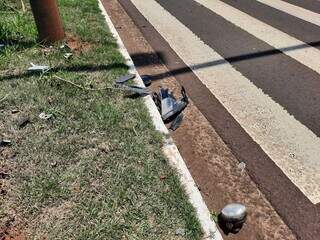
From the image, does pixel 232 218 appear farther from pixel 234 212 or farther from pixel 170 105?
pixel 170 105

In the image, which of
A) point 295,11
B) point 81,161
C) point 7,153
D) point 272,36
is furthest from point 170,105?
point 295,11

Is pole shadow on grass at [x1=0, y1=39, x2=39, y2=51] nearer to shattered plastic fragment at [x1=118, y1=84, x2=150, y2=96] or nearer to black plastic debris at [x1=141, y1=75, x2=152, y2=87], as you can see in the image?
black plastic debris at [x1=141, y1=75, x2=152, y2=87]

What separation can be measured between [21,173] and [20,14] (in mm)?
5368

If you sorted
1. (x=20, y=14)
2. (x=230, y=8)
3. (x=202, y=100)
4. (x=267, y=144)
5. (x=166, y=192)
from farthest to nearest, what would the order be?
1. (x=230, y=8)
2. (x=20, y=14)
3. (x=202, y=100)
4. (x=267, y=144)
5. (x=166, y=192)

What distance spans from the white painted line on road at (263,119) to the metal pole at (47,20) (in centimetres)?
206

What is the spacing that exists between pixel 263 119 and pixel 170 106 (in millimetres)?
1192

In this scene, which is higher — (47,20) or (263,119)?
(47,20)

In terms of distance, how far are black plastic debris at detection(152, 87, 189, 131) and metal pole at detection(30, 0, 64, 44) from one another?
241 cm

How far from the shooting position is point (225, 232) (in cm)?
388

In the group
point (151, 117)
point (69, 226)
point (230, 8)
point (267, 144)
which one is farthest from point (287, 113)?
point (230, 8)

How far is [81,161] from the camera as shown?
4637 millimetres

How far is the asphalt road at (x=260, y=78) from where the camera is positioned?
14.6 ft

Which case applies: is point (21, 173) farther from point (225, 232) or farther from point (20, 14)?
point (20, 14)

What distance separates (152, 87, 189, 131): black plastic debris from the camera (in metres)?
5.55
